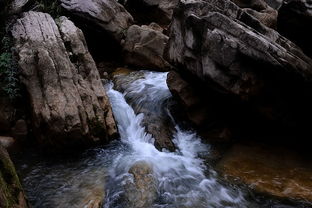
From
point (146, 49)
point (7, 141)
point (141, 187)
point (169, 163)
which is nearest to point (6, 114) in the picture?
point (7, 141)

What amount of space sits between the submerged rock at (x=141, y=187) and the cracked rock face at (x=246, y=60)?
287 centimetres

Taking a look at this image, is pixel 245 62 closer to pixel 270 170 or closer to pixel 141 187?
pixel 270 170

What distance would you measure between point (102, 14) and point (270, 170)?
28.2 feet

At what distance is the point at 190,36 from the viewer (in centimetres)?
878

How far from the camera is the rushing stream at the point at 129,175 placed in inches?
248

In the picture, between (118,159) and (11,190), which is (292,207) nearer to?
(118,159)

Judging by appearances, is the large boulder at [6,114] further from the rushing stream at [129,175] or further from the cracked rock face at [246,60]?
the cracked rock face at [246,60]

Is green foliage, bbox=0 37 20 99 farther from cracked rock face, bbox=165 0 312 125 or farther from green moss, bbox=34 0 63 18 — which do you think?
cracked rock face, bbox=165 0 312 125

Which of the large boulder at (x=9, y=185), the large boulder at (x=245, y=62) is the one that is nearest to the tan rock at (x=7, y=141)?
the large boulder at (x=9, y=185)

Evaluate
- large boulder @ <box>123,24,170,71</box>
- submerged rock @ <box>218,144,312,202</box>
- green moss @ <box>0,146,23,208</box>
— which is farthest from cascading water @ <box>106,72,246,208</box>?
green moss @ <box>0,146,23,208</box>

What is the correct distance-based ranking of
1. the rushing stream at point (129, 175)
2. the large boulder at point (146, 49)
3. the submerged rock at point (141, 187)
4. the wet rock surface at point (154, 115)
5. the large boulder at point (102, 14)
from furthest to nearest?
1. the large boulder at point (146, 49)
2. the large boulder at point (102, 14)
3. the wet rock surface at point (154, 115)
4. the rushing stream at point (129, 175)
5. the submerged rock at point (141, 187)

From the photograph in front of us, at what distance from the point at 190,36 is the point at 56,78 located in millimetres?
3578

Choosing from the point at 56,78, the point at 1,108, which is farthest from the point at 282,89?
the point at 1,108

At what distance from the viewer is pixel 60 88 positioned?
8055mm
